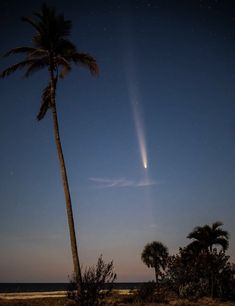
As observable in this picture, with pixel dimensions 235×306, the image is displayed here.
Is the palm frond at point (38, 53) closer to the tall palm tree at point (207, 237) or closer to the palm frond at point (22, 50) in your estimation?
the palm frond at point (22, 50)

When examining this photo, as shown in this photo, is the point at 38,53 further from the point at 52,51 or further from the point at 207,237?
the point at 207,237

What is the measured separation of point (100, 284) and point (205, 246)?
37.5m

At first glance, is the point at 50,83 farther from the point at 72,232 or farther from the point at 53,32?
the point at 72,232

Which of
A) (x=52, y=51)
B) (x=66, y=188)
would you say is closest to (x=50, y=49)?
(x=52, y=51)

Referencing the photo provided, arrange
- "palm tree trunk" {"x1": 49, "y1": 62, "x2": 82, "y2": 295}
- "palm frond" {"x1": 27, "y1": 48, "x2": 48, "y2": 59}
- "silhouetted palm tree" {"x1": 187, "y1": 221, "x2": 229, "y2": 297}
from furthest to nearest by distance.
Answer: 1. "silhouetted palm tree" {"x1": 187, "y1": 221, "x2": 229, "y2": 297}
2. "palm frond" {"x1": 27, "y1": 48, "x2": 48, "y2": 59}
3. "palm tree trunk" {"x1": 49, "y1": 62, "x2": 82, "y2": 295}

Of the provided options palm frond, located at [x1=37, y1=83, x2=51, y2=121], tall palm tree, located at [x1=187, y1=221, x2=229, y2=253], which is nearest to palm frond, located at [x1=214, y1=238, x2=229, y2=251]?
tall palm tree, located at [x1=187, y1=221, x2=229, y2=253]

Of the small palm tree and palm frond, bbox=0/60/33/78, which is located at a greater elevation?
palm frond, bbox=0/60/33/78

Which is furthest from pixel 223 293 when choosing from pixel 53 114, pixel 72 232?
pixel 53 114

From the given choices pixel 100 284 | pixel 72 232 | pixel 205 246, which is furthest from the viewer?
pixel 205 246

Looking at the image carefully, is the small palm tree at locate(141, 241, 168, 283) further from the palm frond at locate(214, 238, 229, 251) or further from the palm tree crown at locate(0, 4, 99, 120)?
the palm tree crown at locate(0, 4, 99, 120)

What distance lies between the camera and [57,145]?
1956cm

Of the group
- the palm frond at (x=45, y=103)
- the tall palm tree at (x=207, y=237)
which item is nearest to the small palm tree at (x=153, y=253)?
the tall palm tree at (x=207, y=237)

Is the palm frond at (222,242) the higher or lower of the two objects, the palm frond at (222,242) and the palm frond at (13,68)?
the lower

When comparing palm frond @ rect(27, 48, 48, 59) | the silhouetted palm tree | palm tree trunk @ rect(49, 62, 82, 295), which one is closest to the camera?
palm tree trunk @ rect(49, 62, 82, 295)
